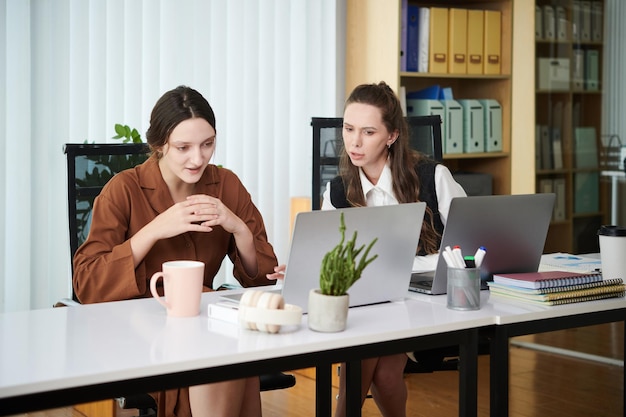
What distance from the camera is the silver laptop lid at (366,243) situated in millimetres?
1786

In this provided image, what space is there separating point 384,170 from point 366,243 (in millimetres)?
913

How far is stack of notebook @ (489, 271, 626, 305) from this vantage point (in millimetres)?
2021

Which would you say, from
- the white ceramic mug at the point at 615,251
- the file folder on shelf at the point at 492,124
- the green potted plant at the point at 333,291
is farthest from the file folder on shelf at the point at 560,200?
the green potted plant at the point at 333,291

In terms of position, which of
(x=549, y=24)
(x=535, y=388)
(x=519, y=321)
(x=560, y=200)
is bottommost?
(x=535, y=388)

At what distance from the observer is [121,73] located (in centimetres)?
383

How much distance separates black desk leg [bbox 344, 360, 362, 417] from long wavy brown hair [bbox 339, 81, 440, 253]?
30.4 inches

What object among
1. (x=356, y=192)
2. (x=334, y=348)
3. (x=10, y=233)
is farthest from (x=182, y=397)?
(x=10, y=233)

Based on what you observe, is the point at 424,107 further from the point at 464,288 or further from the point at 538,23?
the point at 464,288

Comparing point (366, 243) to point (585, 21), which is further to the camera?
point (585, 21)

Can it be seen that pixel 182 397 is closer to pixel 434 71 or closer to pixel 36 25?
pixel 36 25

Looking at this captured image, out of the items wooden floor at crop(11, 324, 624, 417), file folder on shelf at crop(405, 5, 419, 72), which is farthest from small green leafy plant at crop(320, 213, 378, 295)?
file folder on shelf at crop(405, 5, 419, 72)

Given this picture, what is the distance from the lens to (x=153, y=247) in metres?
2.28

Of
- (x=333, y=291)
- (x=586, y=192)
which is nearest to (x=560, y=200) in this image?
(x=586, y=192)

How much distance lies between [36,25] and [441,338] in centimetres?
247
